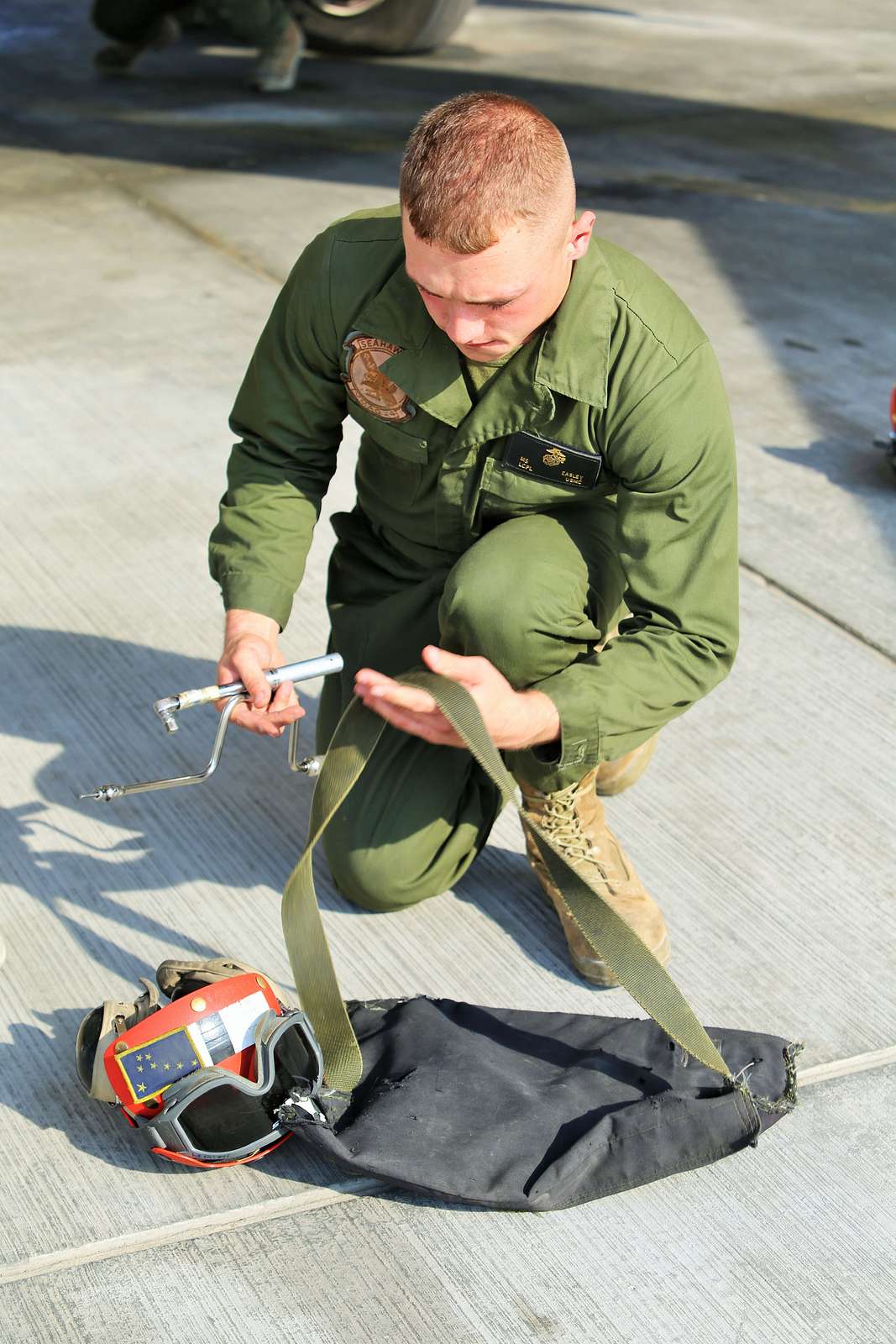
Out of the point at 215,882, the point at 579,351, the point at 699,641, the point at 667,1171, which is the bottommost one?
the point at 215,882

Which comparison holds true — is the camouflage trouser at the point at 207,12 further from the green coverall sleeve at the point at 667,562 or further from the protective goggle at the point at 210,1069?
the protective goggle at the point at 210,1069

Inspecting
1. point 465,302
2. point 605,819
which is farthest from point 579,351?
point 605,819

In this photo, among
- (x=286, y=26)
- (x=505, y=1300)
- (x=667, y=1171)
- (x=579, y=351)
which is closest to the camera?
(x=505, y=1300)

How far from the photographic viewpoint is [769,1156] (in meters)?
1.68

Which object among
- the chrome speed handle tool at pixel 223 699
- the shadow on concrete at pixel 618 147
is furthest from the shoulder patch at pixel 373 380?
the shadow on concrete at pixel 618 147

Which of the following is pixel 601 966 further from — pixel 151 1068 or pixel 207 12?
pixel 207 12

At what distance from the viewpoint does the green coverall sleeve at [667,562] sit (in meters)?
1.78

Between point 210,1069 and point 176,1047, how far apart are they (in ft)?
0.17

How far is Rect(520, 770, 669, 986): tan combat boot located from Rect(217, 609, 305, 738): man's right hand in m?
0.36

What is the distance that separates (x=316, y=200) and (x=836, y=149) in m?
2.36

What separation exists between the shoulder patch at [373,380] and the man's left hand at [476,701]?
1.26 feet

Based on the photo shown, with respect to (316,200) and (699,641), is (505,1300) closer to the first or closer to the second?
(699,641)

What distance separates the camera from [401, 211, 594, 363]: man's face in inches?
64.2

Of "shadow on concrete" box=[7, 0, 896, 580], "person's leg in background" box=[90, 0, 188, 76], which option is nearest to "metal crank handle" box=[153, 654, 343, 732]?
"shadow on concrete" box=[7, 0, 896, 580]
